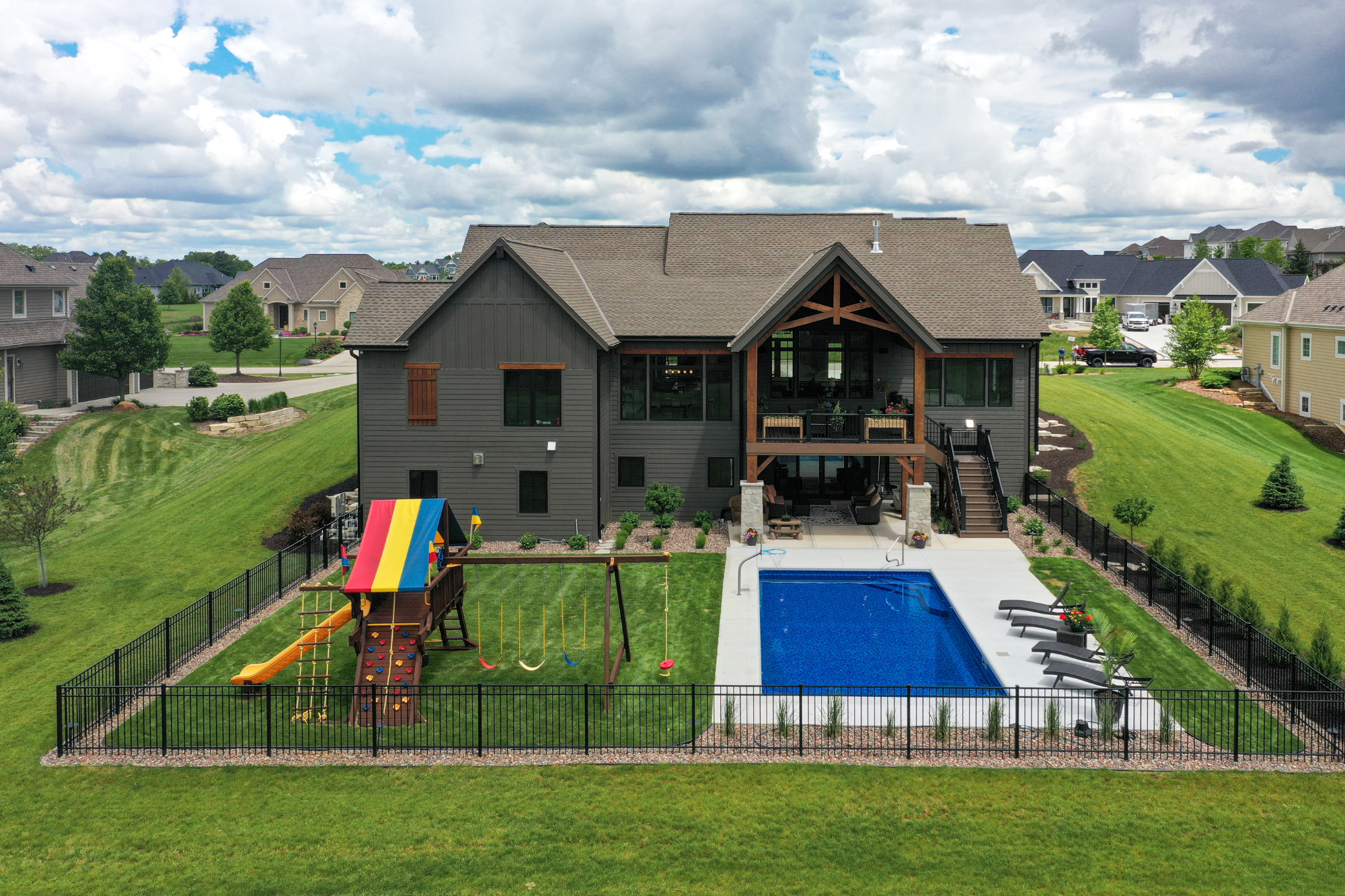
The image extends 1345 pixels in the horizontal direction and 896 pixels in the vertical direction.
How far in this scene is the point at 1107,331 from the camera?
66438mm

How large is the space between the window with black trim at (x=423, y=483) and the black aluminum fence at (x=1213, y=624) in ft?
63.3

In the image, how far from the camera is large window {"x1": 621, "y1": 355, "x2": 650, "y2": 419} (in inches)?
1249

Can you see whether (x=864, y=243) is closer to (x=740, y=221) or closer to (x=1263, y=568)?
(x=740, y=221)

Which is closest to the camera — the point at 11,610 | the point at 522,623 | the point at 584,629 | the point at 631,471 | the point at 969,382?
the point at 584,629

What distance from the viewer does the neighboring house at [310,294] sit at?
308ft

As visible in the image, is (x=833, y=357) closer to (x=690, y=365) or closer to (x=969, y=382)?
(x=969, y=382)

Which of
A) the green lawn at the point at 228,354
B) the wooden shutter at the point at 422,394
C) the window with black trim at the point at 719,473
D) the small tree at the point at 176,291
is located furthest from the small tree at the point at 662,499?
the small tree at the point at 176,291

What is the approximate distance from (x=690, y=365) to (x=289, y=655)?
16970mm

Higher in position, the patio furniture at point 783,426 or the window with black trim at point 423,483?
the patio furniture at point 783,426

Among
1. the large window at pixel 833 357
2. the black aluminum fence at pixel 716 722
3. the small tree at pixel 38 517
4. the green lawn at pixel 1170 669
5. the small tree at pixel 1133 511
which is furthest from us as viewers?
the large window at pixel 833 357

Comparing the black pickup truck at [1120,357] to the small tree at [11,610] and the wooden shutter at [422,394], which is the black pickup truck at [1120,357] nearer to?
the wooden shutter at [422,394]

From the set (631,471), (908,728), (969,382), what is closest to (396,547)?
(908,728)

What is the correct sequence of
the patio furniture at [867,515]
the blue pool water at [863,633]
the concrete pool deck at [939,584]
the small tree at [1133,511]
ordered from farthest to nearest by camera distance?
the patio furniture at [867,515] → the small tree at [1133,511] → the concrete pool deck at [939,584] → the blue pool water at [863,633]

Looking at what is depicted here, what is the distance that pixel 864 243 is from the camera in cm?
3709
